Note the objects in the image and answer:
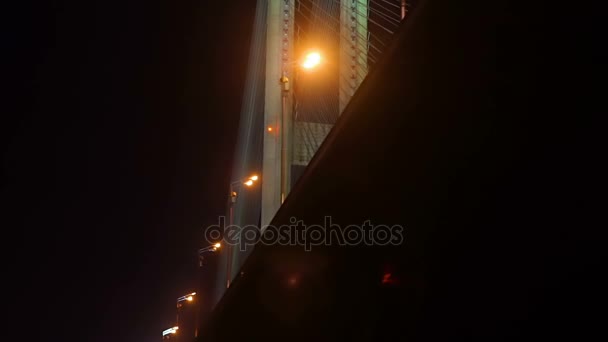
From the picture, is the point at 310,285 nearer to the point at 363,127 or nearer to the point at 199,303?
the point at 363,127

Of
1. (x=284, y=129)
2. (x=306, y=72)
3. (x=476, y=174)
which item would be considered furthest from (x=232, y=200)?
(x=476, y=174)

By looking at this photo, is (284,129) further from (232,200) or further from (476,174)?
(232,200)

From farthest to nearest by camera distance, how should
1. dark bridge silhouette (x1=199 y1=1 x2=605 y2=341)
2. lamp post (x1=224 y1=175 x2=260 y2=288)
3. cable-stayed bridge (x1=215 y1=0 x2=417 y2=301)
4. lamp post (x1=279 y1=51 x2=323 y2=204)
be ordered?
lamp post (x1=224 y1=175 x2=260 y2=288)
lamp post (x1=279 y1=51 x2=323 y2=204)
cable-stayed bridge (x1=215 y1=0 x2=417 y2=301)
dark bridge silhouette (x1=199 y1=1 x2=605 y2=341)

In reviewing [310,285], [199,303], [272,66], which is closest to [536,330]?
[310,285]

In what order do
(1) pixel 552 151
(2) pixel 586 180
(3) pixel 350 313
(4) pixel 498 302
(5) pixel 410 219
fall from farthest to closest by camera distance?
(3) pixel 350 313 → (5) pixel 410 219 → (4) pixel 498 302 → (1) pixel 552 151 → (2) pixel 586 180

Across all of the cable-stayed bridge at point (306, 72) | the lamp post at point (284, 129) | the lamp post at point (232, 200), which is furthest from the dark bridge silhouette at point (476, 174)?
the lamp post at point (232, 200)


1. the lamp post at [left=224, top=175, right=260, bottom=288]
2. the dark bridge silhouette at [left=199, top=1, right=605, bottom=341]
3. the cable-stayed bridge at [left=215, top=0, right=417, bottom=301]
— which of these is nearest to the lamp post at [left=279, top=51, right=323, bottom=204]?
the cable-stayed bridge at [left=215, top=0, right=417, bottom=301]

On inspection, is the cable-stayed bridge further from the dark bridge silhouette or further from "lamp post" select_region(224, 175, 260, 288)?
the dark bridge silhouette

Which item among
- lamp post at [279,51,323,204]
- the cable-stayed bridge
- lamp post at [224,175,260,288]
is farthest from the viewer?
lamp post at [224,175,260,288]

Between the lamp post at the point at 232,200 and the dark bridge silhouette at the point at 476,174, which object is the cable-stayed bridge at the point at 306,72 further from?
the dark bridge silhouette at the point at 476,174

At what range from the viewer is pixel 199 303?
23.2 meters

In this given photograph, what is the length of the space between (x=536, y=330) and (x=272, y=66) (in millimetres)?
8203

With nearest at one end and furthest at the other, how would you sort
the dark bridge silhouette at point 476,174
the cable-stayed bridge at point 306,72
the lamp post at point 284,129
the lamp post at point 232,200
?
the dark bridge silhouette at point 476,174 < the cable-stayed bridge at point 306,72 < the lamp post at point 284,129 < the lamp post at point 232,200

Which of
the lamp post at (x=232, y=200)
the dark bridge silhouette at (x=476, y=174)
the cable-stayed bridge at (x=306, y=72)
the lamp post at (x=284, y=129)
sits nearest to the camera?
the dark bridge silhouette at (x=476, y=174)
